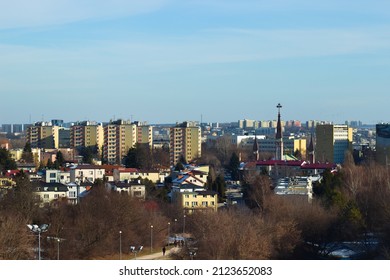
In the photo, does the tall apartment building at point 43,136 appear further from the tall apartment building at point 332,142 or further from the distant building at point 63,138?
the tall apartment building at point 332,142

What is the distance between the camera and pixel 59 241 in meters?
13.1

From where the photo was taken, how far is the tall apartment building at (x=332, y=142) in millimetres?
38000

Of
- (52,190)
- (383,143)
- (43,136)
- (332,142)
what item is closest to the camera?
(52,190)

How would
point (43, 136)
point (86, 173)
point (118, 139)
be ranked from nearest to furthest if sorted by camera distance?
point (86, 173), point (118, 139), point (43, 136)

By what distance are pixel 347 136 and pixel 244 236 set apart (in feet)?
92.4

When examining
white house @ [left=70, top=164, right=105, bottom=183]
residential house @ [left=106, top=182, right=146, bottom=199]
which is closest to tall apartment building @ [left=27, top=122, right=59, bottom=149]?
white house @ [left=70, top=164, right=105, bottom=183]

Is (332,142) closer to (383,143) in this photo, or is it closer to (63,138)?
(383,143)

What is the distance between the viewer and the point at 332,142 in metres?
38.2

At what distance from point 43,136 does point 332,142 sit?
12786mm

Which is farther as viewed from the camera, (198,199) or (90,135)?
(90,135)

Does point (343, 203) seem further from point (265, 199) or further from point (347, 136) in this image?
point (347, 136)

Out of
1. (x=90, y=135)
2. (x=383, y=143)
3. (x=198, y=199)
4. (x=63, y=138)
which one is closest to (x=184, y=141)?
(x=90, y=135)

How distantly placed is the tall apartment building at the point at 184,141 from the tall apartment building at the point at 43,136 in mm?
7313
